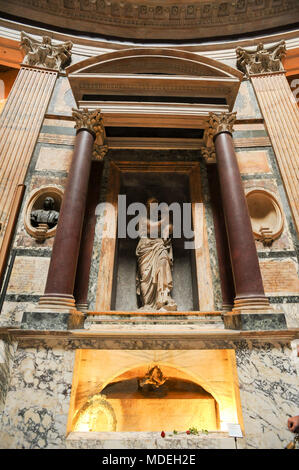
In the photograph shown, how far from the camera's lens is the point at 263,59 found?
306 inches

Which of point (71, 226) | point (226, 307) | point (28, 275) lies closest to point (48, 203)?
point (71, 226)

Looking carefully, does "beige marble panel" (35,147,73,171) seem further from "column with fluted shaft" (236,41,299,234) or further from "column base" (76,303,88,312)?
"column with fluted shaft" (236,41,299,234)

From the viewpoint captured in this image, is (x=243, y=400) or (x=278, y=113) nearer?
(x=243, y=400)

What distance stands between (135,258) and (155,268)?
1055 mm

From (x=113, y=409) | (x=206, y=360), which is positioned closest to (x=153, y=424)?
(x=113, y=409)

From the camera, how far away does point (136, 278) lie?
237 inches

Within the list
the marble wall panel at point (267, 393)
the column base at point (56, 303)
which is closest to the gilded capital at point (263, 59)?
the marble wall panel at point (267, 393)

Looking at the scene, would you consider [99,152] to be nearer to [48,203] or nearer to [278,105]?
[48,203]

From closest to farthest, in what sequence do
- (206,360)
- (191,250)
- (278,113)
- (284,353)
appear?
(284,353)
(206,360)
(191,250)
(278,113)

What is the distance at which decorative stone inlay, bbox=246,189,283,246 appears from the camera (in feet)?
18.2

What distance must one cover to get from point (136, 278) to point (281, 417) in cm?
362

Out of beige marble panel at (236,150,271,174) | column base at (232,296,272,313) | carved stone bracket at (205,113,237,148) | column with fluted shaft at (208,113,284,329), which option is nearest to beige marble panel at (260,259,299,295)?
column with fluted shaft at (208,113,284,329)

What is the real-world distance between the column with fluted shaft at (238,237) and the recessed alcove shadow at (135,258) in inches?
58.0

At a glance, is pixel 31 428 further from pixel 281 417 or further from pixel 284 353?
pixel 284 353
